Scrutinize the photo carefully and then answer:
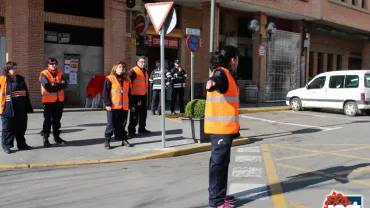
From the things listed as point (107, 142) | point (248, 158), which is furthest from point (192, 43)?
point (248, 158)

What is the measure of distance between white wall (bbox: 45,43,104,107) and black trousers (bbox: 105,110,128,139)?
7.21 metres

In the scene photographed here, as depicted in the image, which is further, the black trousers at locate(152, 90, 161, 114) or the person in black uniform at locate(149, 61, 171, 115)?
the black trousers at locate(152, 90, 161, 114)

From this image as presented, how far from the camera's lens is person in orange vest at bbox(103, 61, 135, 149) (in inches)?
338

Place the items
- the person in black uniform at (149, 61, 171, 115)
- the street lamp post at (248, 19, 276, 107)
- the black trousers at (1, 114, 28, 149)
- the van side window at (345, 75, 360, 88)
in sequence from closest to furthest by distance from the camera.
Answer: the black trousers at (1, 114, 28, 149) < the person in black uniform at (149, 61, 171, 115) < the van side window at (345, 75, 360, 88) < the street lamp post at (248, 19, 276, 107)

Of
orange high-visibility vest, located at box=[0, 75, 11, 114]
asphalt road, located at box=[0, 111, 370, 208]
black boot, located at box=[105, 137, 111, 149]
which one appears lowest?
asphalt road, located at box=[0, 111, 370, 208]

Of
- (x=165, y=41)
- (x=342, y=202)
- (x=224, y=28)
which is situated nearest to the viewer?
(x=342, y=202)

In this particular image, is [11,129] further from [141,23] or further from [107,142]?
[141,23]

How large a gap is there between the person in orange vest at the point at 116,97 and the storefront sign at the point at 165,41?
9.45 meters

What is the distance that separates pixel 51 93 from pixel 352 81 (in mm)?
12095

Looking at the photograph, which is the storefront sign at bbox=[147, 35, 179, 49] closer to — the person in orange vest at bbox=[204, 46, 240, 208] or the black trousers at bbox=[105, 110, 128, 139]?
the black trousers at bbox=[105, 110, 128, 139]

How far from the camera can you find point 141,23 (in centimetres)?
1652

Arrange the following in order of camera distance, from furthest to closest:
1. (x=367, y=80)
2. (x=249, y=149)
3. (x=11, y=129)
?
(x=367, y=80), (x=249, y=149), (x=11, y=129)

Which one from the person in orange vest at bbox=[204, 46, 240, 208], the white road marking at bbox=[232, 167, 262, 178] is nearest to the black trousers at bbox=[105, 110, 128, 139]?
the white road marking at bbox=[232, 167, 262, 178]

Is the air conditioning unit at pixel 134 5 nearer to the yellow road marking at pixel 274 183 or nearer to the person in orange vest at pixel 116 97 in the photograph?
the person in orange vest at pixel 116 97
